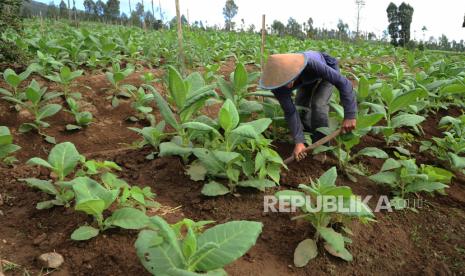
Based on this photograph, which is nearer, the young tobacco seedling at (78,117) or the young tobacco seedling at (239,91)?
the young tobacco seedling at (239,91)

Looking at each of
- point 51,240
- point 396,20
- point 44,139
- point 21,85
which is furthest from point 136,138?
point 396,20

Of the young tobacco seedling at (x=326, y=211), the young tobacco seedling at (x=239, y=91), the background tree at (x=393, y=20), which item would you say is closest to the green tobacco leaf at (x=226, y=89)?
the young tobacco seedling at (x=239, y=91)

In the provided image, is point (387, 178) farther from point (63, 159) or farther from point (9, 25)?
point (9, 25)

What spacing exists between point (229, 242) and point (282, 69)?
68.9 inches

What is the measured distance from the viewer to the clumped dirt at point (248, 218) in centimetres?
242

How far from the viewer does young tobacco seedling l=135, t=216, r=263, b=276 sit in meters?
1.86

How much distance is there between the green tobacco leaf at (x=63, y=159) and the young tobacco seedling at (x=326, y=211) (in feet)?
4.63

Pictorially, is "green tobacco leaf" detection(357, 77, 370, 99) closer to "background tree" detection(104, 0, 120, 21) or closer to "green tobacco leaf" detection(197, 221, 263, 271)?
"green tobacco leaf" detection(197, 221, 263, 271)

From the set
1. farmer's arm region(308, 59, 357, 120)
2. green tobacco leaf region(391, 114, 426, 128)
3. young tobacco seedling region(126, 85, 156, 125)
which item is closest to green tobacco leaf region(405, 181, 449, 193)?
farmer's arm region(308, 59, 357, 120)

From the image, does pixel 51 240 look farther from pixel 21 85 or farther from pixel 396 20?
pixel 396 20

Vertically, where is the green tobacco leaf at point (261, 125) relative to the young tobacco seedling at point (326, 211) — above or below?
above

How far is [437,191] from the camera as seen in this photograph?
3.51m

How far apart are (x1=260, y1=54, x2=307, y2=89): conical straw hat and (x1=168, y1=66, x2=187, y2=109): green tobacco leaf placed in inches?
27.2

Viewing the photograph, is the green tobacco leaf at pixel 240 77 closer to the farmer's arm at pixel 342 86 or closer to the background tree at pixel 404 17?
the farmer's arm at pixel 342 86
